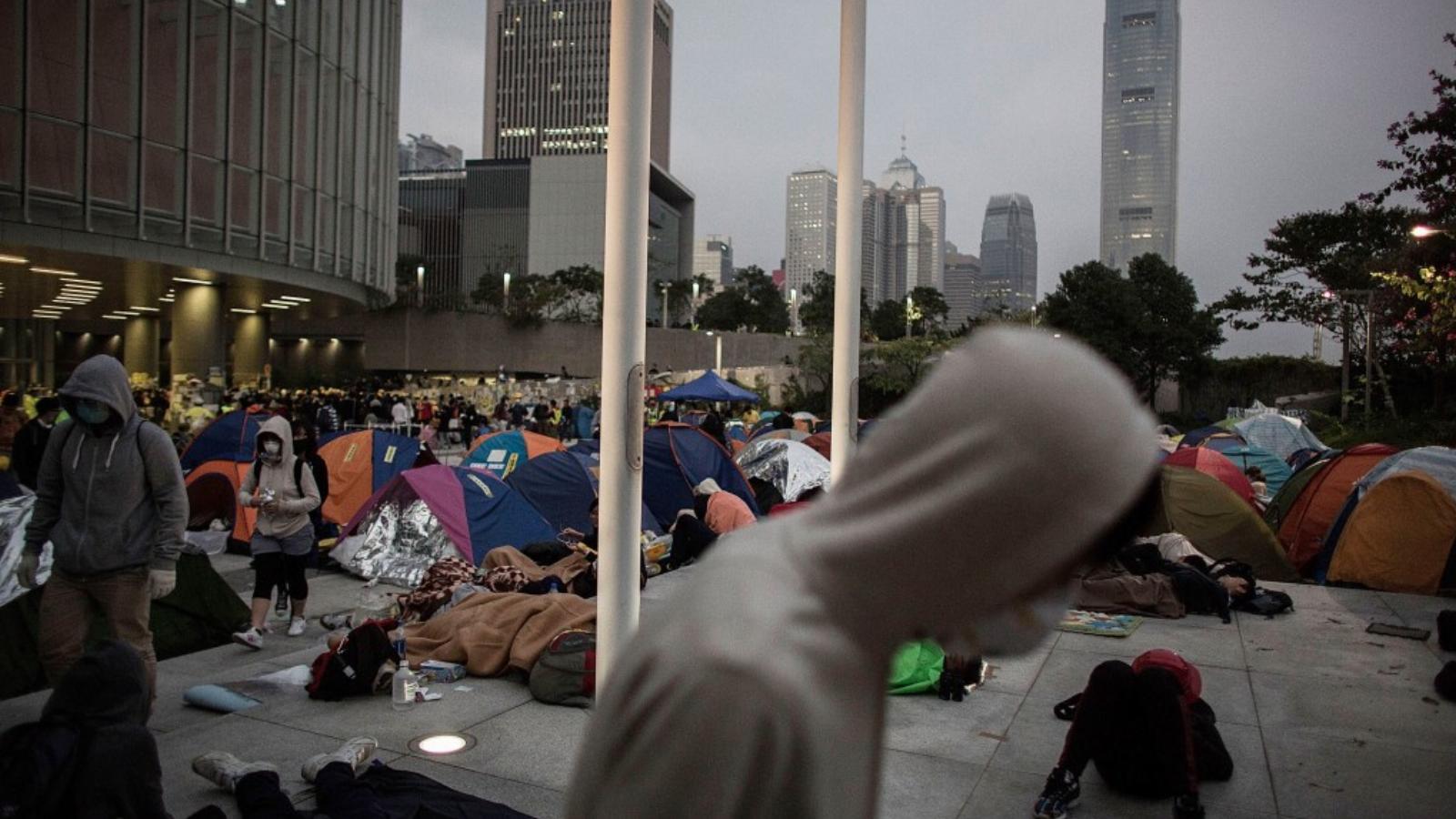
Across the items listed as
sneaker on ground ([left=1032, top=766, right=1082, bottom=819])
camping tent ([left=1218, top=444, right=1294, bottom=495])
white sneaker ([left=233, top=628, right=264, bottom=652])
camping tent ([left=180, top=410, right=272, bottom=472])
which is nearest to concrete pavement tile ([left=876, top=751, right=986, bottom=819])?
sneaker on ground ([left=1032, top=766, right=1082, bottom=819])

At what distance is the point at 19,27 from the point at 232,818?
20048mm

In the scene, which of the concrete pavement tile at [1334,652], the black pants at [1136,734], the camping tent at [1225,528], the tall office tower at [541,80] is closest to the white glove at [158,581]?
the black pants at [1136,734]

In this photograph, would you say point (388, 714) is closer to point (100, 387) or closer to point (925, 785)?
point (100, 387)

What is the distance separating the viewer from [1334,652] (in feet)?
23.3

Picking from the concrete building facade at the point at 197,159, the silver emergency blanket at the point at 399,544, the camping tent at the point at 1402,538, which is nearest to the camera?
the camping tent at the point at 1402,538

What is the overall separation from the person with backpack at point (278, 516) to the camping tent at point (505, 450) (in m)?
5.88

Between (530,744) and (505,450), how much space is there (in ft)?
29.9

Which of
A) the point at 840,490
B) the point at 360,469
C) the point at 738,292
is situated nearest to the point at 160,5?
the point at 360,469

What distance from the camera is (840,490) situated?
1.05m

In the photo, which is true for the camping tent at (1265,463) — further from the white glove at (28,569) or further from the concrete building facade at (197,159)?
the concrete building facade at (197,159)

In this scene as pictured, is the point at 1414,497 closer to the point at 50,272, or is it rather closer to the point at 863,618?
the point at 863,618

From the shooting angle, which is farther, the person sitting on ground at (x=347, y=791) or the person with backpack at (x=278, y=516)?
the person with backpack at (x=278, y=516)

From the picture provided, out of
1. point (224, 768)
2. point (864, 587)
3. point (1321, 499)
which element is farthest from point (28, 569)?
point (1321, 499)

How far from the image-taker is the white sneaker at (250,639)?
700 cm
